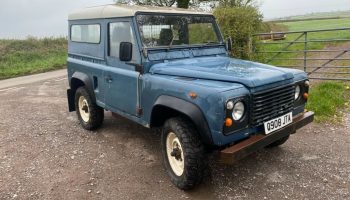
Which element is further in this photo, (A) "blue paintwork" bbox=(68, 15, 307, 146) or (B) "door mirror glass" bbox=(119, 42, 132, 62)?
(B) "door mirror glass" bbox=(119, 42, 132, 62)

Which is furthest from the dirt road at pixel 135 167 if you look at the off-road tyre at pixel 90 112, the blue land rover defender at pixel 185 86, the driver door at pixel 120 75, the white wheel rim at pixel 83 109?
the driver door at pixel 120 75

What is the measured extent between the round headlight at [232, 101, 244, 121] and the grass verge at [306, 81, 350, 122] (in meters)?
3.30

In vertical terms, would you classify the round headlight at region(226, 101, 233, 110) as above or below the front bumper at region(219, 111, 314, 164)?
above

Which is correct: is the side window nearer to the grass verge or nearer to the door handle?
the door handle

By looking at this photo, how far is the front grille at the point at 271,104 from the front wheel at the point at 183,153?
2.26 feet

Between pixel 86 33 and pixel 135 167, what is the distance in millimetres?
2574

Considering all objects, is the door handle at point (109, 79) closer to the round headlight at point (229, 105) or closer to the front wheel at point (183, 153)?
the front wheel at point (183, 153)

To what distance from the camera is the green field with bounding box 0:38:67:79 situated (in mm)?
17141

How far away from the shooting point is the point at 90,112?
20.6 ft

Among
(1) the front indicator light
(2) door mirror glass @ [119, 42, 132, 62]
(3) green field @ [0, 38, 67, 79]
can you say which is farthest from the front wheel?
(3) green field @ [0, 38, 67, 79]

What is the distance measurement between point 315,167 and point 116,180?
2622 mm

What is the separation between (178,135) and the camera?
13.2 ft

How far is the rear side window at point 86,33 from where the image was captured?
5.72 metres

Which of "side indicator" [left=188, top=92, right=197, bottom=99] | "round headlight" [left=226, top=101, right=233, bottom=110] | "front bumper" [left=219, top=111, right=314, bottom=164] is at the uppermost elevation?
"side indicator" [left=188, top=92, right=197, bottom=99]
